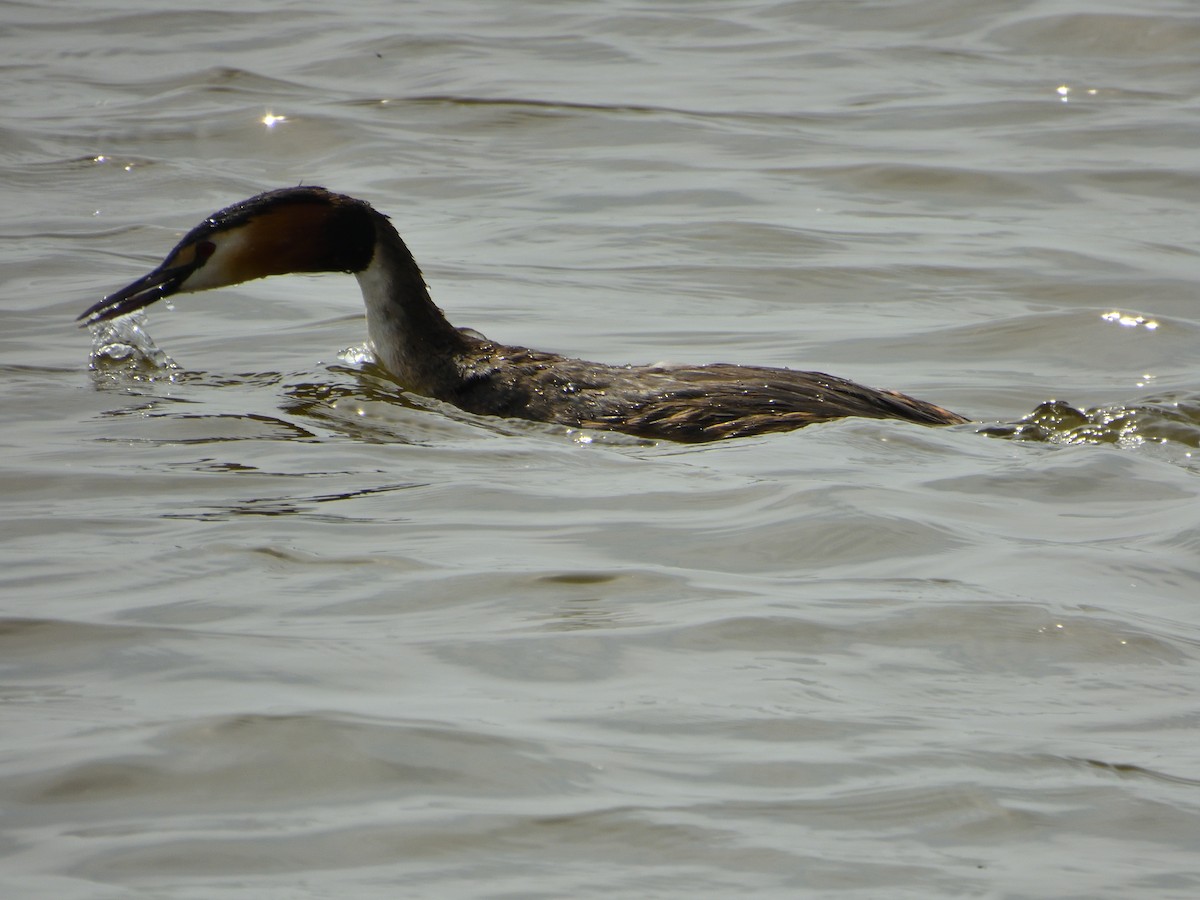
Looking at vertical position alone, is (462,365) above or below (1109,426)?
above

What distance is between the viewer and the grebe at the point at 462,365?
7.22 metres

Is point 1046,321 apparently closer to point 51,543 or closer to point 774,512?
point 774,512

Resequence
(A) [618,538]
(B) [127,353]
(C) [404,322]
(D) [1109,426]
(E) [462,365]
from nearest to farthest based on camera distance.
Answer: (A) [618,538] → (D) [1109,426] → (E) [462,365] → (C) [404,322] → (B) [127,353]

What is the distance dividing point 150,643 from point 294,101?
421 inches

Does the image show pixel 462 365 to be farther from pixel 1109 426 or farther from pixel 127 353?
pixel 1109 426

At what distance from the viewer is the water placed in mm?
3850

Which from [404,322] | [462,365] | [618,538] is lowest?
[618,538]

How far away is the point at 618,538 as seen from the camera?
19.3ft

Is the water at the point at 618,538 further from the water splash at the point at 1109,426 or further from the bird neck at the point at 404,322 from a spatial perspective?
the bird neck at the point at 404,322

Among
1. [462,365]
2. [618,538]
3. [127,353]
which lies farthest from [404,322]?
[618,538]

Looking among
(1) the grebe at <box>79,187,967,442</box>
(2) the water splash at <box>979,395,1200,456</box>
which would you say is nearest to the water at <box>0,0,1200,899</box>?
(2) the water splash at <box>979,395,1200,456</box>

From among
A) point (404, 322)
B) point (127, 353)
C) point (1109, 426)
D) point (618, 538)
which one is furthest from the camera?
point (127, 353)

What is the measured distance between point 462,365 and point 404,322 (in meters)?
0.42

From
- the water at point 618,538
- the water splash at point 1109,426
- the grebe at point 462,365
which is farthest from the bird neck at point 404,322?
the water splash at point 1109,426
